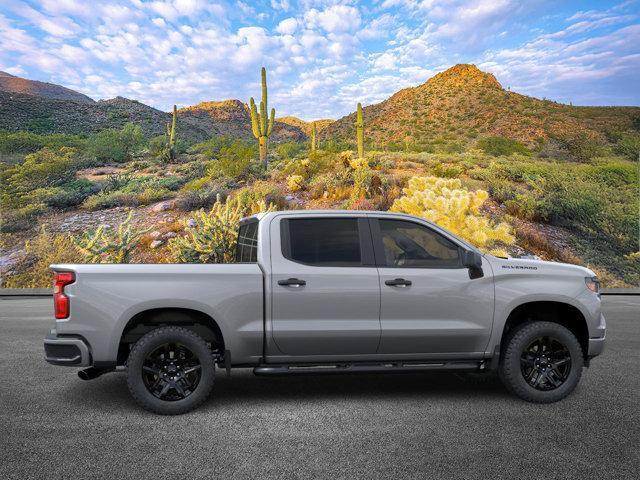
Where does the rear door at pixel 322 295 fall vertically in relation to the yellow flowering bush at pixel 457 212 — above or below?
below

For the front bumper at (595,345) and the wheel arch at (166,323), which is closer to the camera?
the wheel arch at (166,323)

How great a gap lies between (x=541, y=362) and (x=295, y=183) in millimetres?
19992

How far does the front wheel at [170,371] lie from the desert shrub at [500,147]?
1356 inches

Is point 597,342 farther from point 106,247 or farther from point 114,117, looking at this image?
point 114,117

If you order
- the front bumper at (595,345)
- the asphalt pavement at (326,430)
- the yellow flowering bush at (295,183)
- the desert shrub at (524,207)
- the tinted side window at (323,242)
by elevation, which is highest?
the yellow flowering bush at (295,183)

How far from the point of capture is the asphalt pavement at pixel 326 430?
4.12 metres

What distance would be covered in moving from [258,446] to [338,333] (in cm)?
143

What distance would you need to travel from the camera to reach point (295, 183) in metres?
25.4

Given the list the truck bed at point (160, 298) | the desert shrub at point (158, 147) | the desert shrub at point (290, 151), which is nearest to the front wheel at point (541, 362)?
the truck bed at point (160, 298)

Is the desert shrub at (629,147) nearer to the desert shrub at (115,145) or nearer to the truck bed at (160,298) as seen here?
the desert shrub at (115,145)

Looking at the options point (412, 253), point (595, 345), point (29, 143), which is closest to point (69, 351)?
point (412, 253)

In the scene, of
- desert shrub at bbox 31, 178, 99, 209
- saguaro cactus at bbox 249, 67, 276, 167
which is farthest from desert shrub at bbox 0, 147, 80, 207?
saguaro cactus at bbox 249, 67, 276, 167

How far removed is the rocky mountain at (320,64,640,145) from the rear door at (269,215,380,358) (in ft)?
135

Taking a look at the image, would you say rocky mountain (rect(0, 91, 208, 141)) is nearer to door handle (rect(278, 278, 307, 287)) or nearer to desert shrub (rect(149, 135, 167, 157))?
desert shrub (rect(149, 135, 167, 157))
